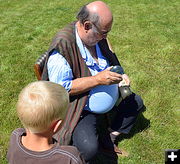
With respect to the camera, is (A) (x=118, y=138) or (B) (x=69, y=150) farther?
(A) (x=118, y=138)

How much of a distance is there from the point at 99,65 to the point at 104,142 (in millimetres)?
921

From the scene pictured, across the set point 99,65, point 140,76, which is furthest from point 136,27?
point 99,65

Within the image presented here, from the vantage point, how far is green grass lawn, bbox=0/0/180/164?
3363mm

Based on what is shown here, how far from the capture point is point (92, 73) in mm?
2809

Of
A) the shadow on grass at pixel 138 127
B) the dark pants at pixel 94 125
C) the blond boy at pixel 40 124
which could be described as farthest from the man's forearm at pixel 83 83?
the shadow on grass at pixel 138 127

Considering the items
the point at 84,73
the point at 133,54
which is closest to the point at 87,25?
the point at 84,73

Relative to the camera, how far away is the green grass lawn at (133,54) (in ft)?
11.0

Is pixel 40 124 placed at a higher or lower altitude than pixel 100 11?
lower

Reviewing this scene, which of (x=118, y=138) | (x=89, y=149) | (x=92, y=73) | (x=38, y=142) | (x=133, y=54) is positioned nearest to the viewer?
(x=38, y=142)

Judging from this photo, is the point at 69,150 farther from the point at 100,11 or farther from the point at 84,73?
the point at 100,11

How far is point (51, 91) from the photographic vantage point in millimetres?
1578

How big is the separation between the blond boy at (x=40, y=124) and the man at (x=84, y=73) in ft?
2.92

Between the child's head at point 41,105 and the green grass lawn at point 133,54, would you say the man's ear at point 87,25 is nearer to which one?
the child's head at point 41,105

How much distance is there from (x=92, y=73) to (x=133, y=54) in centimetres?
243
